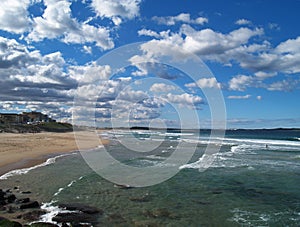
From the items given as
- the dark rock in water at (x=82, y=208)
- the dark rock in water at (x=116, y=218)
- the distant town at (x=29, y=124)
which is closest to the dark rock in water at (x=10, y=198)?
the dark rock in water at (x=82, y=208)

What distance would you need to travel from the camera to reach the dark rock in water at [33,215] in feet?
36.9

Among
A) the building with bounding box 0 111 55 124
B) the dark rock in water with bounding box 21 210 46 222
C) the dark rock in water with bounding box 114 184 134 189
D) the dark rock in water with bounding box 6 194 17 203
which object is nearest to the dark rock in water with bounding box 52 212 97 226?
the dark rock in water with bounding box 21 210 46 222

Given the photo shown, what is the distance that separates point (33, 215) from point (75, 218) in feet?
5.50

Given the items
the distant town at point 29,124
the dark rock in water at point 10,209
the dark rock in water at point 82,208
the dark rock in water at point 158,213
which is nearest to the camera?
the dark rock in water at point 10,209

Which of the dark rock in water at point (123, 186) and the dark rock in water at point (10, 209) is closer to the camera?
the dark rock in water at point (10, 209)

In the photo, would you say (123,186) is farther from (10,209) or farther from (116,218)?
(10,209)

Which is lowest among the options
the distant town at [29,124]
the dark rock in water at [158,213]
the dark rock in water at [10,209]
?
the dark rock in water at [158,213]

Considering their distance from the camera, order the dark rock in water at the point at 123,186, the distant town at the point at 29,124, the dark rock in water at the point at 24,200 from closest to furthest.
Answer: the dark rock in water at the point at 24,200
the dark rock in water at the point at 123,186
the distant town at the point at 29,124

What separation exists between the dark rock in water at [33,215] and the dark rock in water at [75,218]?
77cm

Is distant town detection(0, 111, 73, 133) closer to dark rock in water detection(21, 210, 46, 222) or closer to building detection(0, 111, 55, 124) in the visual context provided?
building detection(0, 111, 55, 124)

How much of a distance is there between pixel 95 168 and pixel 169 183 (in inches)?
319

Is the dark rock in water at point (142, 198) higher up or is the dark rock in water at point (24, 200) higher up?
the dark rock in water at point (24, 200)

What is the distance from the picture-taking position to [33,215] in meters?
11.6

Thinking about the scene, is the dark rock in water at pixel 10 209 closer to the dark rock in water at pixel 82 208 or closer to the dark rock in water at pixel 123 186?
the dark rock in water at pixel 82 208
